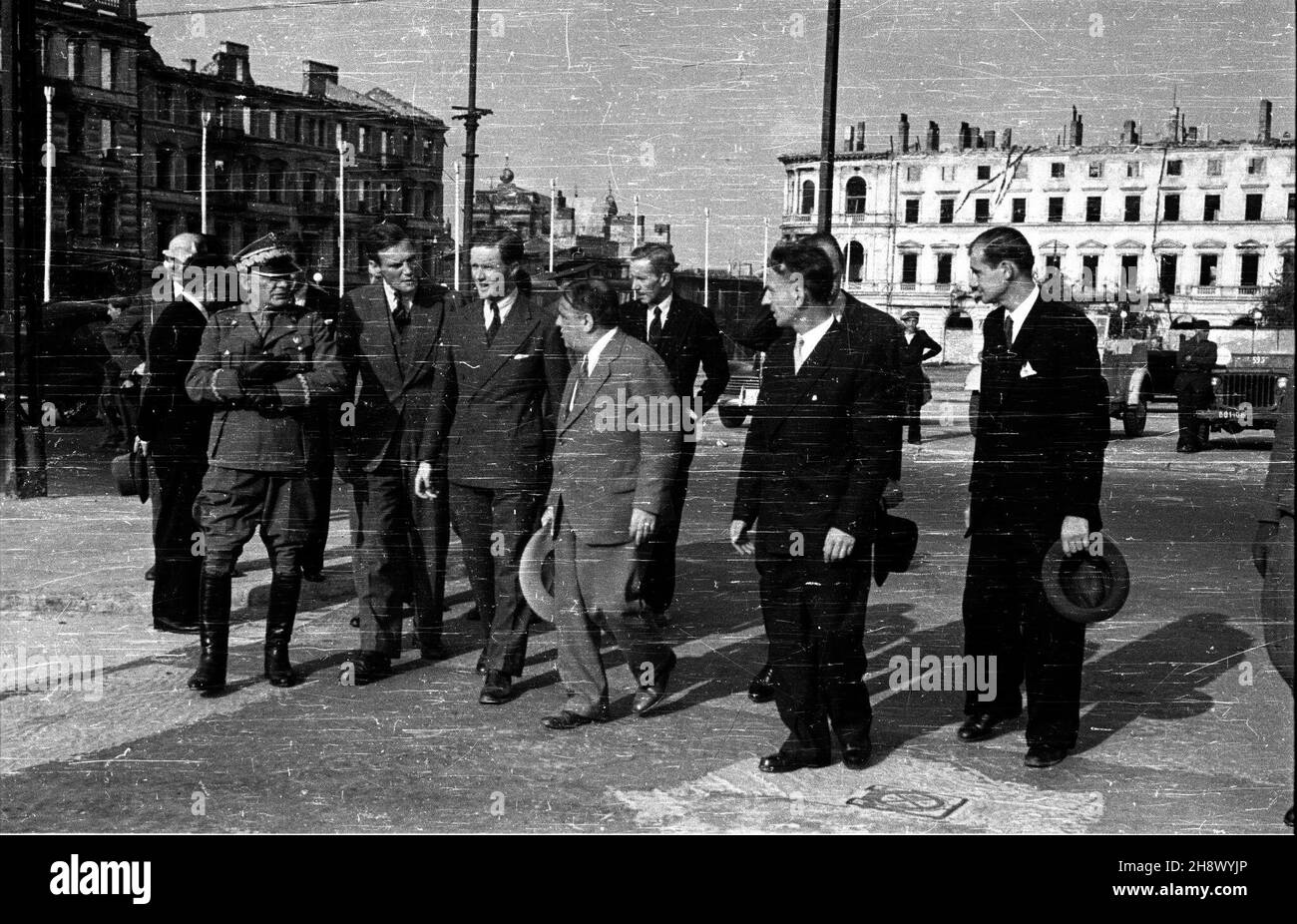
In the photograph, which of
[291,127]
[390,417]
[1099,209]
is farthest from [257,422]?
[1099,209]

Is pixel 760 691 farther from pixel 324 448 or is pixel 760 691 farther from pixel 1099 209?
pixel 1099 209

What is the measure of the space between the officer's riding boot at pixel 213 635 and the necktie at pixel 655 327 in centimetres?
250

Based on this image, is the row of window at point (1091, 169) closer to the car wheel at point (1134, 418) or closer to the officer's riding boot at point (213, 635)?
the officer's riding boot at point (213, 635)

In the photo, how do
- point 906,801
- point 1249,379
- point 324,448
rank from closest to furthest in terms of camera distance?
point 906,801 < point 324,448 < point 1249,379

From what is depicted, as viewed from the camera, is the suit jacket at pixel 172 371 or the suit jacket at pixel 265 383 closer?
the suit jacket at pixel 265 383

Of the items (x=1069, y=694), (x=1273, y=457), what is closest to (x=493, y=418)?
(x=1069, y=694)

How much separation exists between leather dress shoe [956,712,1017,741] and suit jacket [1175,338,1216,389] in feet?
48.0

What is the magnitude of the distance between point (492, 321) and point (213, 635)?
1.76 metres

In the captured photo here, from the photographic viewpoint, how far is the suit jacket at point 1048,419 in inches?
191

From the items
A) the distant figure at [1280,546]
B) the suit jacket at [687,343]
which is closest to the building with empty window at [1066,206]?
the distant figure at [1280,546]

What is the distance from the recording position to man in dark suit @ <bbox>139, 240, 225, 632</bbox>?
20.2 ft

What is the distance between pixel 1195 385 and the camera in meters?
18.4

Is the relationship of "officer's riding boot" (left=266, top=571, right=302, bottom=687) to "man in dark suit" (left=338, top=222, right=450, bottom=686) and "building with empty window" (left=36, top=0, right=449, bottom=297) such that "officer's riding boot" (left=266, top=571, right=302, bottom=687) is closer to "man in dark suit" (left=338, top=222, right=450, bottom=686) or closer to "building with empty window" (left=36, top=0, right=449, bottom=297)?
"man in dark suit" (left=338, top=222, right=450, bottom=686)

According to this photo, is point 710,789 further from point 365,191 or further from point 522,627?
point 365,191
